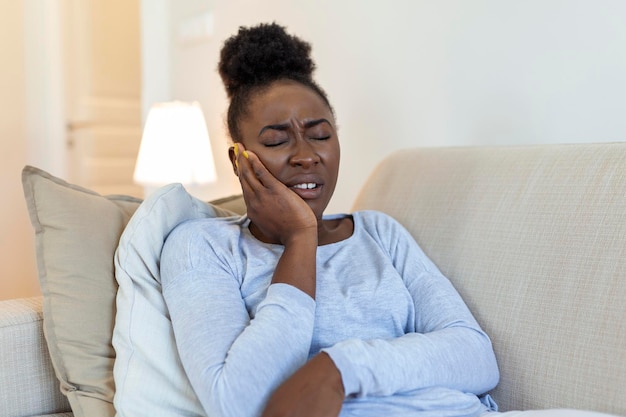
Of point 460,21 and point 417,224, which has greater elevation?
point 460,21

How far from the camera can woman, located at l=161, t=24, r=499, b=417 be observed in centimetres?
97

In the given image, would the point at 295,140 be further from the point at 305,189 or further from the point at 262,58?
the point at 262,58

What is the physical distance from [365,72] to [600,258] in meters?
1.10

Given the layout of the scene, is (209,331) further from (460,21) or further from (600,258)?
(460,21)

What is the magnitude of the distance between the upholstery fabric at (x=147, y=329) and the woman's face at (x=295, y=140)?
19 centimetres

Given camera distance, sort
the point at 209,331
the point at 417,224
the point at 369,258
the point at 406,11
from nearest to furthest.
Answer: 1. the point at 209,331
2. the point at 369,258
3. the point at 417,224
4. the point at 406,11

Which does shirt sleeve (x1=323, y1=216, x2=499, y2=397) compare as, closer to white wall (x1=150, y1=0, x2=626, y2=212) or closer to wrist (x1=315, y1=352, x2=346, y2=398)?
wrist (x1=315, y1=352, x2=346, y2=398)

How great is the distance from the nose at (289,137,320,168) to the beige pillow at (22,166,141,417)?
14.1 inches

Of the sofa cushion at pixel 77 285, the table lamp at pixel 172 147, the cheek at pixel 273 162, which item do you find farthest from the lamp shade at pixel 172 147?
the cheek at pixel 273 162

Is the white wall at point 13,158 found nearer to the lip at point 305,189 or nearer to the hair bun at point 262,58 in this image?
the hair bun at point 262,58

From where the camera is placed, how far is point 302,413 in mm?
914

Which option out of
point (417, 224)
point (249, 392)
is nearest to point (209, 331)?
point (249, 392)

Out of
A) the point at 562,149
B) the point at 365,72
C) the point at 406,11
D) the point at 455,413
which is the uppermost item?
the point at 406,11

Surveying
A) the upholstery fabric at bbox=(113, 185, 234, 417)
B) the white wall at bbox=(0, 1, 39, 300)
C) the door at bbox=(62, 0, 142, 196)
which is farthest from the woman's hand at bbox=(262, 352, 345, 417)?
the door at bbox=(62, 0, 142, 196)
